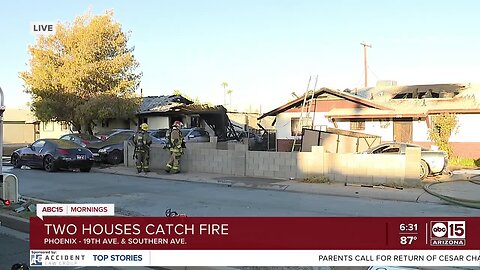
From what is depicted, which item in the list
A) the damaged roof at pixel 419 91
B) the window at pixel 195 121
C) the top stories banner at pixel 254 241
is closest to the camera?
the top stories banner at pixel 254 241

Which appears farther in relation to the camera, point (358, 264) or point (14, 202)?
point (14, 202)

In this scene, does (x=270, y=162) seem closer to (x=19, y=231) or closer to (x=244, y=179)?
(x=244, y=179)

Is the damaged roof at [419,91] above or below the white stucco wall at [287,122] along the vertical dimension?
above

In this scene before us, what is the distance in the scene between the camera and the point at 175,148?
18.1 meters

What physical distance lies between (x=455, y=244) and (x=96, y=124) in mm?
36184

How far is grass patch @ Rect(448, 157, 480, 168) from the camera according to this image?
22.3m

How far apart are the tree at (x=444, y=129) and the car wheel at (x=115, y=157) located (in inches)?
586

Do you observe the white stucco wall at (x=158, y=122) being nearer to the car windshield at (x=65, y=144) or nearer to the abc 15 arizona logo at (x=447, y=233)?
the car windshield at (x=65, y=144)

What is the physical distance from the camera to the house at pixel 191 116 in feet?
117

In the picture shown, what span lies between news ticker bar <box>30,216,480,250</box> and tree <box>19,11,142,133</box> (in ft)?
95.7

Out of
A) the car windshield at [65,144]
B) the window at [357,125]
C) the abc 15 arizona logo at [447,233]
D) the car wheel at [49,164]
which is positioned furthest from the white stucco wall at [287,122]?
the abc 15 arizona logo at [447,233]

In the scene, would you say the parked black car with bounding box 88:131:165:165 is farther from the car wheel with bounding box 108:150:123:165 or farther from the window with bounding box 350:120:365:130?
the window with bounding box 350:120:365:130

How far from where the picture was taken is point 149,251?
17.8 ft

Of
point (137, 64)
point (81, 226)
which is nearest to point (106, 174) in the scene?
point (81, 226)
